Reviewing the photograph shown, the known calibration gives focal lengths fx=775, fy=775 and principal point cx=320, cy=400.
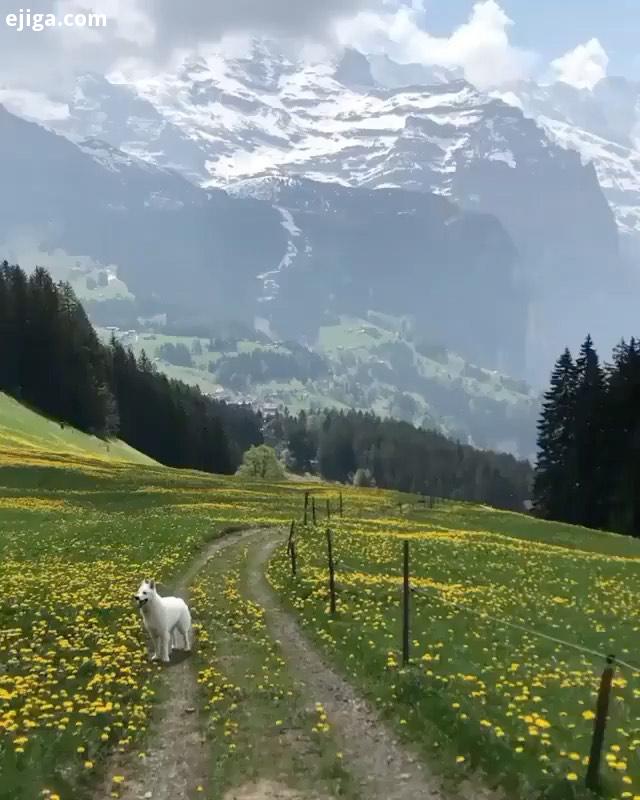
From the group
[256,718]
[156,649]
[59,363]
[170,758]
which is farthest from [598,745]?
[59,363]

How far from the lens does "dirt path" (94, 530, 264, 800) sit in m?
13.4

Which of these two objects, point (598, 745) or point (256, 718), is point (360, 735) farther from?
point (598, 745)

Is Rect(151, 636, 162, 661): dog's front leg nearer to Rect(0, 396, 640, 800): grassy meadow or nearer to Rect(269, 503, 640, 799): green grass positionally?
Rect(0, 396, 640, 800): grassy meadow

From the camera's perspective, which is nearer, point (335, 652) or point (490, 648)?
point (335, 652)

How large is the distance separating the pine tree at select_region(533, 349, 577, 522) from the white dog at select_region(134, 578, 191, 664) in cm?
8446

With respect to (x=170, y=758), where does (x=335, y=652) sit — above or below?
above

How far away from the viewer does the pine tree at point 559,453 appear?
99.5 m

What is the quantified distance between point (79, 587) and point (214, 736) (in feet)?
50.2

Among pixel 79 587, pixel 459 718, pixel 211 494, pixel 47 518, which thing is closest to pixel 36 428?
pixel 211 494

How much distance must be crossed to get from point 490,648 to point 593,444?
7865 centimetres

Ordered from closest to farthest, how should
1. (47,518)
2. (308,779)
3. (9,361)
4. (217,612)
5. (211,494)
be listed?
(308,779) → (217,612) → (47,518) → (211,494) → (9,361)

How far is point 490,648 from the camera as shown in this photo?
2239cm

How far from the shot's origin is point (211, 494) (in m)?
79.1

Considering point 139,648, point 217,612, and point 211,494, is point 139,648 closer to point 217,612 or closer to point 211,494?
point 217,612
